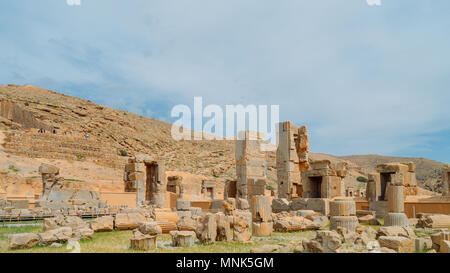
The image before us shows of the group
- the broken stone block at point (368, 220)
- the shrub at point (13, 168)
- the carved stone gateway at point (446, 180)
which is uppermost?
the shrub at point (13, 168)

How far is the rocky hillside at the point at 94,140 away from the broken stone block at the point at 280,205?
2348 centimetres

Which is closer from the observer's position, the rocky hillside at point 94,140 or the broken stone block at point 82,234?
the broken stone block at point 82,234

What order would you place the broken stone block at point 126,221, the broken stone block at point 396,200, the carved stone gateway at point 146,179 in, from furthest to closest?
the carved stone gateway at point 146,179 < the broken stone block at point 396,200 < the broken stone block at point 126,221

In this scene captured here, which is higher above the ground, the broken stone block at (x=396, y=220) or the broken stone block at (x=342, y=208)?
the broken stone block at (x=342, y=208)

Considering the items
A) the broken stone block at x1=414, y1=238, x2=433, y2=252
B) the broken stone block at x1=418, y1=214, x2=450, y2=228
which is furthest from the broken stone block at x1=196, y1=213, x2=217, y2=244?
the broken stone block at x1=418, y1=214, x2=450, y2=228

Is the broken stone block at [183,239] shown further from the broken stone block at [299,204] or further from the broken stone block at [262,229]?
the broken stone block at [299,204]

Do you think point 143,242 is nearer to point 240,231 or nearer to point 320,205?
point 240,231

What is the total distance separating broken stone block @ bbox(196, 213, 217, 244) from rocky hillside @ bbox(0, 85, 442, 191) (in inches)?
1201

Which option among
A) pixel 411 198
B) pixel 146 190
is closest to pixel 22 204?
pixel 146 190

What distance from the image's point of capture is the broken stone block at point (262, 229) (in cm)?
1002

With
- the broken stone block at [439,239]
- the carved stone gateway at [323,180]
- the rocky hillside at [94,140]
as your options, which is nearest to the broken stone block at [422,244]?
the broken stone block at [439,239]

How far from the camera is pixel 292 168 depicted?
1916 cm

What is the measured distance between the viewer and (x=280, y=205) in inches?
683
